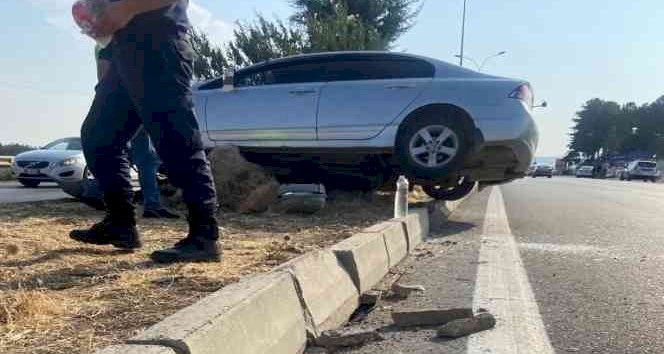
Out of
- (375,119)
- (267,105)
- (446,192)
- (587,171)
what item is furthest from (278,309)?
(587,171)

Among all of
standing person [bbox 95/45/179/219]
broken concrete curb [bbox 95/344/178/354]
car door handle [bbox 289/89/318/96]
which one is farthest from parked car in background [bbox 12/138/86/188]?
broken concrete curb [bbox 95/344/178/354]

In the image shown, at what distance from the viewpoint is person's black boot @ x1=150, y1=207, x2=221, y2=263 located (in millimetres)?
3297

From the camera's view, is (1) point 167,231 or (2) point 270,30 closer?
(1) point 167,231

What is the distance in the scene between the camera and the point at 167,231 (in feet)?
15.5

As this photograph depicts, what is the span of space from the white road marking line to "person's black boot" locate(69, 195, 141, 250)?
190cm

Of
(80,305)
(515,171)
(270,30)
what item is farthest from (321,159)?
(270,30)

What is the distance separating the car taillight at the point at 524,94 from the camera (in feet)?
21.8

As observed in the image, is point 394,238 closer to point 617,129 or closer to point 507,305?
point 507,305

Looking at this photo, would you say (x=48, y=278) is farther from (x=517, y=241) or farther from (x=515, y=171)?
(x=515, y=171)

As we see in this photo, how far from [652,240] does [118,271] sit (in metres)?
5.14

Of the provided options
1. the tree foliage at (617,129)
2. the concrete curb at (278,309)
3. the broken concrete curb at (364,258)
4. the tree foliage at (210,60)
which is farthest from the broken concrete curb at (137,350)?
the tree foliage at (617,129)

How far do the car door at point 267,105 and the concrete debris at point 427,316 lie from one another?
13.7ft

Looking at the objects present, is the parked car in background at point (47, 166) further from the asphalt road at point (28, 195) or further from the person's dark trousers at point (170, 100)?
the person's dark trousers at point (170, 100)

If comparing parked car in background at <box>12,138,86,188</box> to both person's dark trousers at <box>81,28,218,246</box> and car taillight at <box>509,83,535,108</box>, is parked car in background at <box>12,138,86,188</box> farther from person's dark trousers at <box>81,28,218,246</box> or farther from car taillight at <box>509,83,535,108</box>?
person's dark trousers at <box>81,28,218,246</box>
